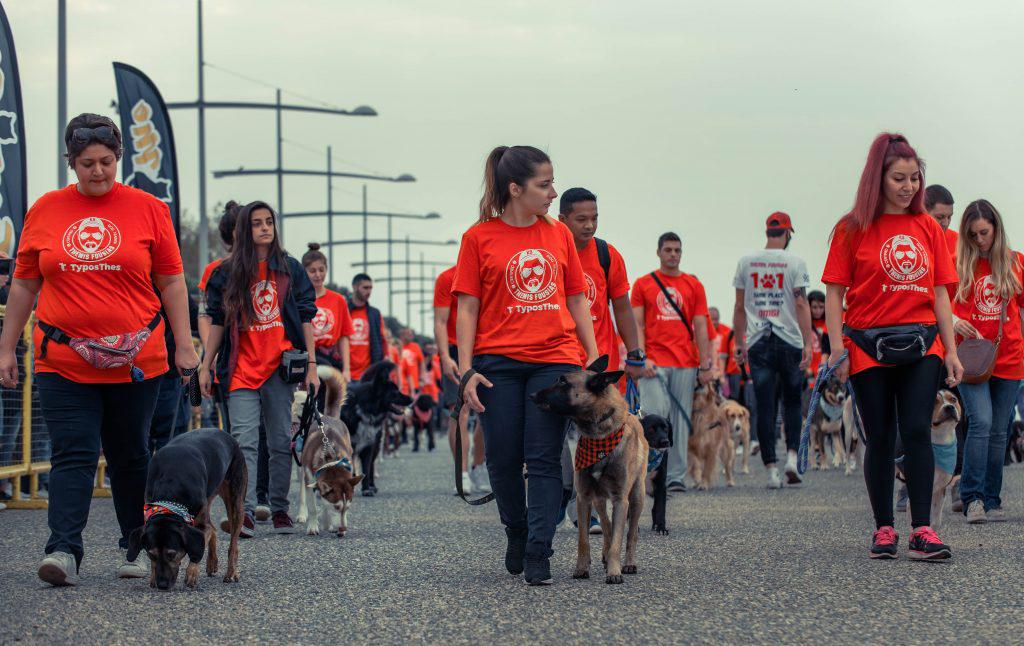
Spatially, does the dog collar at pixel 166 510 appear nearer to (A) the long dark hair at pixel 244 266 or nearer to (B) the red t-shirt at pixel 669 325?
(A) the long dark hair at pixel 244 266

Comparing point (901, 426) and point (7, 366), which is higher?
point (7, 366)

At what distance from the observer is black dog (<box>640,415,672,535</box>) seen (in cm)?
917

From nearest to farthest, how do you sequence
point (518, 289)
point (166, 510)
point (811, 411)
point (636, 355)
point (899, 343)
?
point (166, 510) < point (518, 289) < point (899, 343) < point (811, 411) < point (636, 355)

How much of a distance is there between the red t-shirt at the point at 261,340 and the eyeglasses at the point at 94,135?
2.63 metres

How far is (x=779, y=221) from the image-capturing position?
13.8m

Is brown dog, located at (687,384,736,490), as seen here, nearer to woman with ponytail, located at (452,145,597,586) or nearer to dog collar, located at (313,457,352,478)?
dog collar, located at (313,457,352,478)

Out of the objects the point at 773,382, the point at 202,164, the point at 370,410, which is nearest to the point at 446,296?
the point at 370,410

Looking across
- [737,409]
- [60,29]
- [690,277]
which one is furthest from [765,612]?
[60,29]

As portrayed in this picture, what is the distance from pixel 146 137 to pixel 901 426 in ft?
36.6

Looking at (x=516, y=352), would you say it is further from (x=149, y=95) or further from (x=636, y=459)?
(x=149, y=95)

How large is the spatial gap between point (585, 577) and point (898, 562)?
1.65m

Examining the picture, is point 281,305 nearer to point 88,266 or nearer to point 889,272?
point 88,266

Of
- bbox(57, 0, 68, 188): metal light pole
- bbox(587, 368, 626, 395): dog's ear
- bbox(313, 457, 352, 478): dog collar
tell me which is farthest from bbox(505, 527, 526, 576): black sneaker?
bbox(57, 0, 68, 188): metal light pole

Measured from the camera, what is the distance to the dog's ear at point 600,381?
7032 mm
